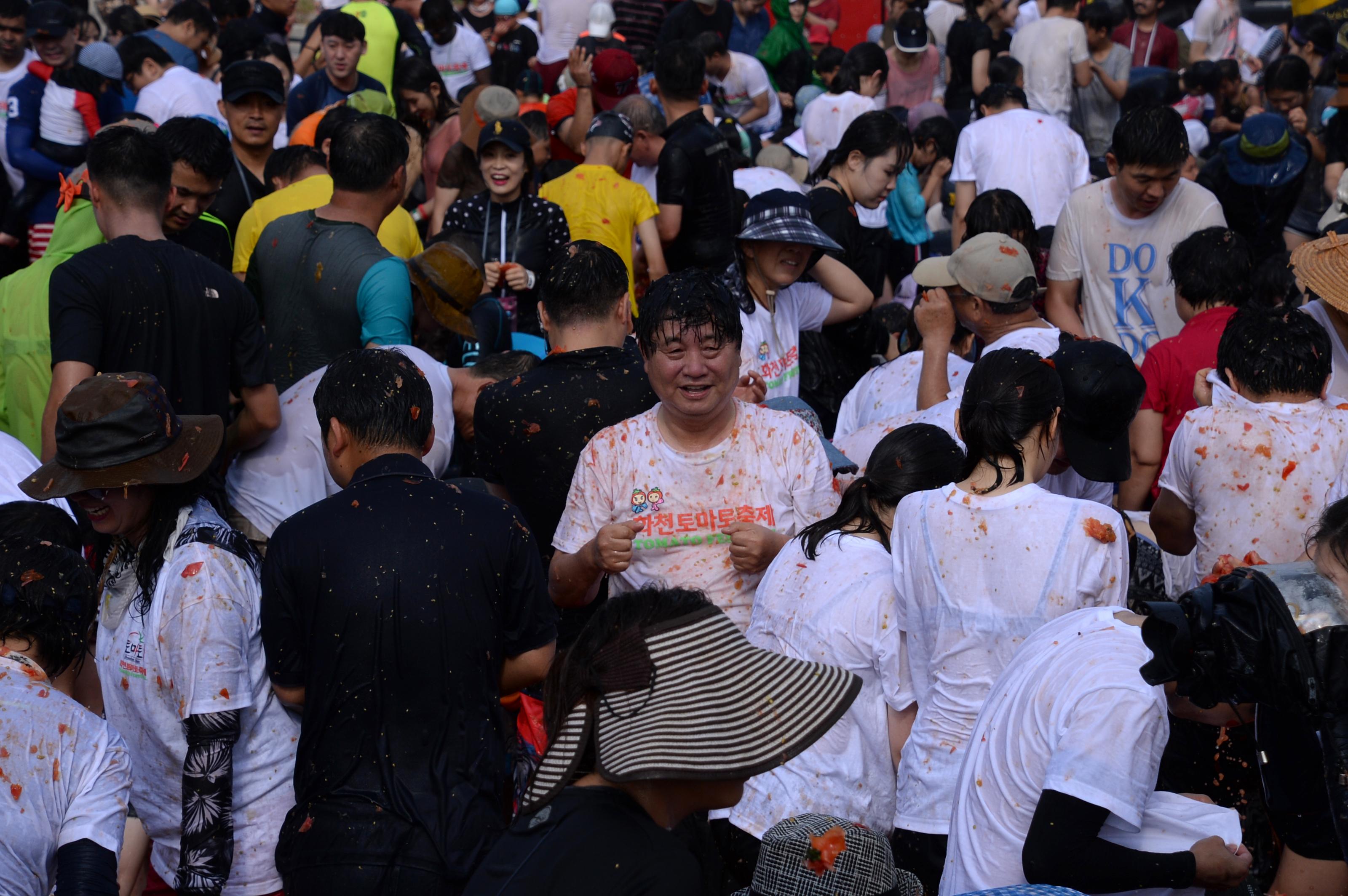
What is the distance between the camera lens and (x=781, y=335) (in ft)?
16.3

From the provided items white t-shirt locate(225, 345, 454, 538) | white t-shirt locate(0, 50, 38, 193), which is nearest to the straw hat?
white t-shirt locate(225, 345, 454, 538)

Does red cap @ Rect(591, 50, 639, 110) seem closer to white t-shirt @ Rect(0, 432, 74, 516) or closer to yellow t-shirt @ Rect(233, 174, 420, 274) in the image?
yellow t-shirt @ Rect(233, 174, 420, 274)

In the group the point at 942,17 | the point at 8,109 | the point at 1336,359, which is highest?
the point at 942,17

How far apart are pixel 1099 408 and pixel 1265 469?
0.62 meters

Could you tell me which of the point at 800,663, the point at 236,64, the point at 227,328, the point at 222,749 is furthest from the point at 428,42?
the point at 800,663

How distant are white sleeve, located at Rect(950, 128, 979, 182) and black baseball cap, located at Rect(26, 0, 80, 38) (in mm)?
5414

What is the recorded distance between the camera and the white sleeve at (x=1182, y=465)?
12.3 feet

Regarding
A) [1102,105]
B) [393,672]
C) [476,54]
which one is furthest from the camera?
[476,54]

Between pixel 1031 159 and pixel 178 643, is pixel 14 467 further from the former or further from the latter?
pixel 1031 159

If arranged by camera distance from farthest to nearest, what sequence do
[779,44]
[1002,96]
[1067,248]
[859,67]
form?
[779,44] → [859,67] → [1002,96] → [1067,248]

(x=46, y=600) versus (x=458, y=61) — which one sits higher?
(x=458, y=61)

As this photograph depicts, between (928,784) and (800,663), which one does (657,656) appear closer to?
(800,663)

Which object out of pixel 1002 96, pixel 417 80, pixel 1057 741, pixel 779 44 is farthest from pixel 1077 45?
pixel 1057 741

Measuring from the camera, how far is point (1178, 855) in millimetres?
2293
